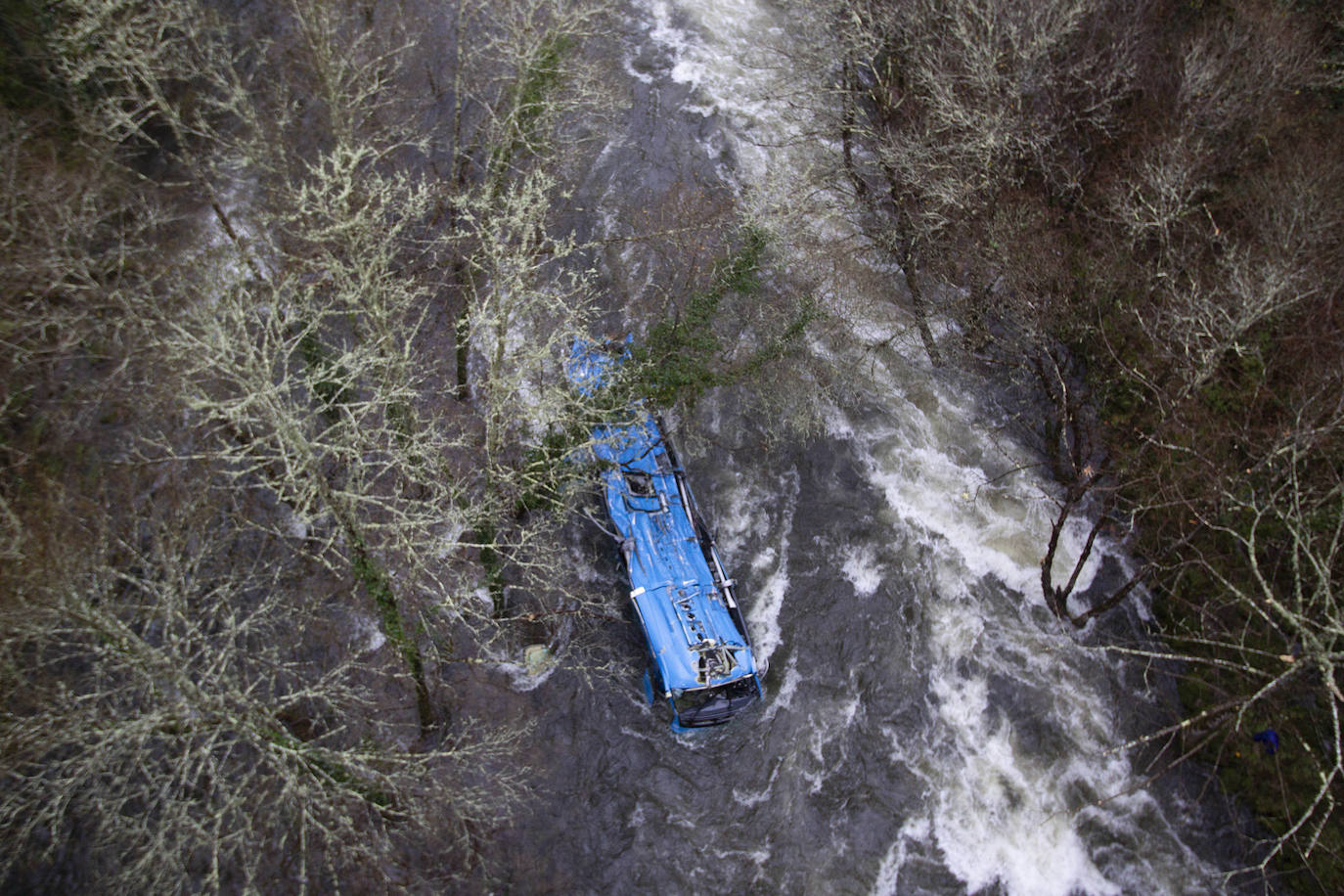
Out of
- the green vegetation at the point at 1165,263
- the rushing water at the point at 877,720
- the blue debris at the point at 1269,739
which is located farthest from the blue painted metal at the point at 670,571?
the blue debris at the point at 1269,739

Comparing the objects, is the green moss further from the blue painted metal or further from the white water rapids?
the white water rapids

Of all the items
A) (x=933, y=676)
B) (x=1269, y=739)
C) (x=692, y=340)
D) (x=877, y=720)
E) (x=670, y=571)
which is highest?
(x=692, y=340)

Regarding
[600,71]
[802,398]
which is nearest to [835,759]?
[802,398]

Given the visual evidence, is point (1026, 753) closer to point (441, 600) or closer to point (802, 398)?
point (802, 398)

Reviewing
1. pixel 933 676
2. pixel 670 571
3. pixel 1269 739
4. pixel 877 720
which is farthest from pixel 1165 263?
pixel 670 571

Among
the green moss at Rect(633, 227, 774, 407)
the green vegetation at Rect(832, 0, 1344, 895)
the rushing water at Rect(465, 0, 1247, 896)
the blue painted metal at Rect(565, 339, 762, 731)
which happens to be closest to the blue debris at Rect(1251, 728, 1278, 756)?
the green vegetation at Rect(832, 0, 1344, 895)

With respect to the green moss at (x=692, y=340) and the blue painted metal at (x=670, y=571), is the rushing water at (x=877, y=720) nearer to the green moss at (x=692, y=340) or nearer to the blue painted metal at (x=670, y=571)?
the blue painted metal at (x=670, y=571)

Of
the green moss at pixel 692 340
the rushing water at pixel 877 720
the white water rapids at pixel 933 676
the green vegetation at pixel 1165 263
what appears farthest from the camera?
the green moss at pixel 692 340

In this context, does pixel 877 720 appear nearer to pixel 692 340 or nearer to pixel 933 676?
pixel 933 676
